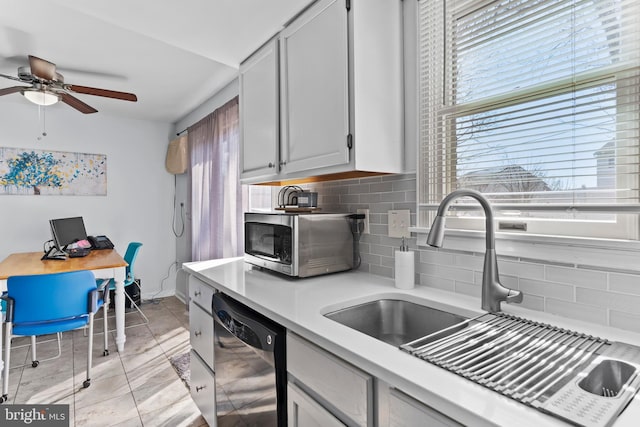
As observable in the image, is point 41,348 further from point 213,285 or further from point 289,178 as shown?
point 289,178

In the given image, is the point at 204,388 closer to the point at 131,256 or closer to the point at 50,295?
the point at 50,295

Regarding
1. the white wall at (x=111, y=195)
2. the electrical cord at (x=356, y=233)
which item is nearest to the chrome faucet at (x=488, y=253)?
the electrical cord at (x=356, y=233)

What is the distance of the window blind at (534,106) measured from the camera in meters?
0.95

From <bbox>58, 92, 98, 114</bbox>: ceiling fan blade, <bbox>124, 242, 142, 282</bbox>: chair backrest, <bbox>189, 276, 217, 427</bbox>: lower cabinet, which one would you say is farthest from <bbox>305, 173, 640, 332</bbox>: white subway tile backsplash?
<bbox>124, 242, 142, 282</bbox>: chair backrest

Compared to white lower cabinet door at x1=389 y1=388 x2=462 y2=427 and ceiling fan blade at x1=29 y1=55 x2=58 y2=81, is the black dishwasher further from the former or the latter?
ceiling fan blade at x1=29 y1=55 x2=58 y2=81

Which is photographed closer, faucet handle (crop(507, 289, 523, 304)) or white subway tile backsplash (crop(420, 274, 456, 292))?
faucet handle (crop(507, 289, 523, 304))

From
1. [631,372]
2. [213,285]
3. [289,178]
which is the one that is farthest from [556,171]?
[213,285]

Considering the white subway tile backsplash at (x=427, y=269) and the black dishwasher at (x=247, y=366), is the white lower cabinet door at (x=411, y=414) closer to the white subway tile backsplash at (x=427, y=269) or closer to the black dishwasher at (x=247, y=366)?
the black dishwasher at (x=247, y=366)

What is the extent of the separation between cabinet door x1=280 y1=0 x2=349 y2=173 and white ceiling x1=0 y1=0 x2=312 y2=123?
0.14 m

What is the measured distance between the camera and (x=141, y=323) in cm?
354

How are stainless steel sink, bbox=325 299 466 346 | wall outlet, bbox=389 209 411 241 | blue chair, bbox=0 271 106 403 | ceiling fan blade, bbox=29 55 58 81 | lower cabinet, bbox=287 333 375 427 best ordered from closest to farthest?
lower cabinet, bbox=287 333 375 427 → stainless steel sink, bbox=325 299 466 346 → wall outlet, bbox=389 209 411 241 → blue chair, bbox=0 271 106 403 → ceiling fan blade, bbox=29 55 58 81

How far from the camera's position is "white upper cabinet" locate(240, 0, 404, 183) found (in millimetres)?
1354

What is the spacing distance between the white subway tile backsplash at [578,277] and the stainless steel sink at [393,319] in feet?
1.16

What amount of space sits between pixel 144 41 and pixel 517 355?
2.82 meters
